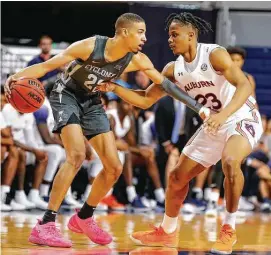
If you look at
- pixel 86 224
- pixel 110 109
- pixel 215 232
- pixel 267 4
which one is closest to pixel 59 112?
pixel 86 224

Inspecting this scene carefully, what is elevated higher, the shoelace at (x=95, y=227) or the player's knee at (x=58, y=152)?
the player's knee at (x=58, y=152)

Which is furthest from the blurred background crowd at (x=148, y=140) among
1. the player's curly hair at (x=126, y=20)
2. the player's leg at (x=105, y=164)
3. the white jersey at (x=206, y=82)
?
the player's leg at (x=105, y=164)

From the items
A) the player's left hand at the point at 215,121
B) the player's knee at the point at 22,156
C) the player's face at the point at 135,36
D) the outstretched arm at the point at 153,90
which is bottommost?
the player's knee at the point at 22,156

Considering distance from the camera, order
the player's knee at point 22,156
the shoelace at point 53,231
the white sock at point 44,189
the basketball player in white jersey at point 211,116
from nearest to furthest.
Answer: the basketball player in white jersey at point 211,116 < the shoelace at point 53,231 < the player's knee at point 22,156 < the white sock at point 44,189

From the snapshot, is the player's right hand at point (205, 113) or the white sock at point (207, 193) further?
the white sock at point (207, 193)

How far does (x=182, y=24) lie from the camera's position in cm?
643

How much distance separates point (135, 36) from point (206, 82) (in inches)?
26.1

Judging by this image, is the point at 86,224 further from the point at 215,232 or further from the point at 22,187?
the point at 22,187

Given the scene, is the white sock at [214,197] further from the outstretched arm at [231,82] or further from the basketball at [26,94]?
the basketball at [26,94]

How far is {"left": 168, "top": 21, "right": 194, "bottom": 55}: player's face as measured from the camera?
6426 millimetres

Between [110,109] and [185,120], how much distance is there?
1.10 m

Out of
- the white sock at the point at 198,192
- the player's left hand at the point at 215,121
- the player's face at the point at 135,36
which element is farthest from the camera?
the white sock at the point at 198,192

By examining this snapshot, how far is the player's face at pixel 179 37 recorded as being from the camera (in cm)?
643

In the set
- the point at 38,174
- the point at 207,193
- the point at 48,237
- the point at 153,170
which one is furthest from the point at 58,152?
the point at 48,237
